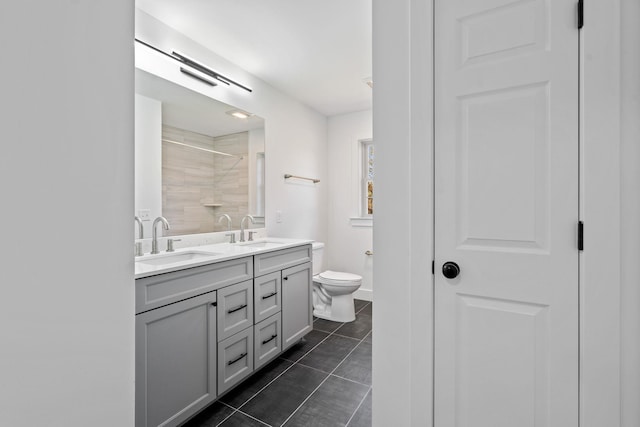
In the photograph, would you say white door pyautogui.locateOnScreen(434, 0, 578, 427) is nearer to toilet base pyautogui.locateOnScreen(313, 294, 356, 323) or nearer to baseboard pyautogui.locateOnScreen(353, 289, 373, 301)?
toilet base pyautogui.locateOnScreen(313, 294, 356, 323)

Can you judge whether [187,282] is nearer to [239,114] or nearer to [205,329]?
[205,329]

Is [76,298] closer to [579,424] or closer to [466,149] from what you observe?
[466,149]

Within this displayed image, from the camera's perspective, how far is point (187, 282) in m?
1.63

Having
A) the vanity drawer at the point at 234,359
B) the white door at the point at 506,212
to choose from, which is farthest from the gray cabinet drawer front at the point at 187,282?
the white door at the point at 506,212

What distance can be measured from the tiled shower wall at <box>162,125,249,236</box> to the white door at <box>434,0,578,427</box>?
5.99ft

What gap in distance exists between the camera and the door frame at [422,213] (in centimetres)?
93

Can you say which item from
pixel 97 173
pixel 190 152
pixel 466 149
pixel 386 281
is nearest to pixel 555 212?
pixel 466 149

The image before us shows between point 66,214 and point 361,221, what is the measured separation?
11.9 feet

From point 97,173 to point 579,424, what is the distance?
1452mm

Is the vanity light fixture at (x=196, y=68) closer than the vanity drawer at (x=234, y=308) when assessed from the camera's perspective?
No

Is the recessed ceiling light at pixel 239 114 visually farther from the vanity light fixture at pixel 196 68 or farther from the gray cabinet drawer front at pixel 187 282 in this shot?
the gray cabinet drawer front at pixel 187 282

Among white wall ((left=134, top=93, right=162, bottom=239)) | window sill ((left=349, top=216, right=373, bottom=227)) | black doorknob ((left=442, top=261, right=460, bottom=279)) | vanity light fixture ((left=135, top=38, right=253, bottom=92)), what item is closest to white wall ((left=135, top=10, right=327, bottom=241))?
vanity light fixture ((left=135, top=38, right=253, bottom=92))

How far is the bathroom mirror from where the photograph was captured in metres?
2.04

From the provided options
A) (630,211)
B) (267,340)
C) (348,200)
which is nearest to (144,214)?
(267,340)
